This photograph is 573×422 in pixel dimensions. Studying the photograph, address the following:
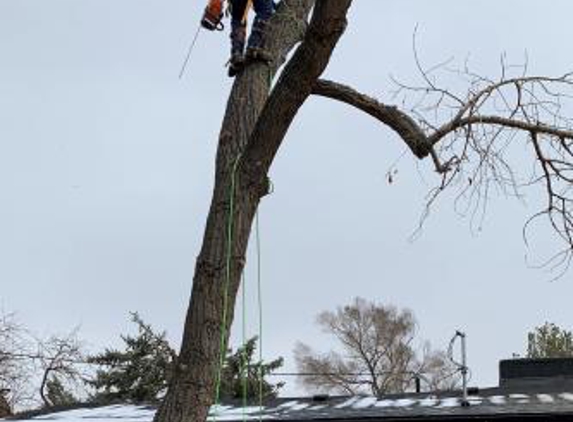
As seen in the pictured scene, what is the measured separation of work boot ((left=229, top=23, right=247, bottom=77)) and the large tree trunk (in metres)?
0.26

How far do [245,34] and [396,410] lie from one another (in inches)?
250

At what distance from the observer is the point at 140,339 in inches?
1316

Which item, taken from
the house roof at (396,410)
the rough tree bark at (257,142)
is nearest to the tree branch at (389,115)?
the rough tree bark at (257,142)

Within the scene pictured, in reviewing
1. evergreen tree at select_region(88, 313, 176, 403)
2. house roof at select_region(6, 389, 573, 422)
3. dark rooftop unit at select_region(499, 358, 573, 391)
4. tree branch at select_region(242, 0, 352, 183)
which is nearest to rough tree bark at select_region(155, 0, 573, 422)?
tree branch at select_region(242, 0, 352, 183)

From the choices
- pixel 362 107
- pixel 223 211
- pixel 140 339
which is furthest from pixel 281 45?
pixel 140 339

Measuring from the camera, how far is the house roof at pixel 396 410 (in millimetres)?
10719

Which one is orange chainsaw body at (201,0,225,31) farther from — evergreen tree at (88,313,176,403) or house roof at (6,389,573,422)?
evergreen tree at (88,313,176,403)

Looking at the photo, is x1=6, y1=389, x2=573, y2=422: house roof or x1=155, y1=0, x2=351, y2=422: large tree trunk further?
x1=6, y1=389, x2=573, y2=422: house roof

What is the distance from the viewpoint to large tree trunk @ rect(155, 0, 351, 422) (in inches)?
193

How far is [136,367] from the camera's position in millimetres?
32781

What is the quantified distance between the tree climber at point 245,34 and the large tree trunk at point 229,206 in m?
0.27

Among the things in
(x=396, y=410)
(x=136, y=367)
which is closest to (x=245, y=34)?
(x=396, y=410)

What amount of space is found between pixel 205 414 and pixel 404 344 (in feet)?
125

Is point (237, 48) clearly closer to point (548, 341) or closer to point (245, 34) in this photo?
point (245, 34)
